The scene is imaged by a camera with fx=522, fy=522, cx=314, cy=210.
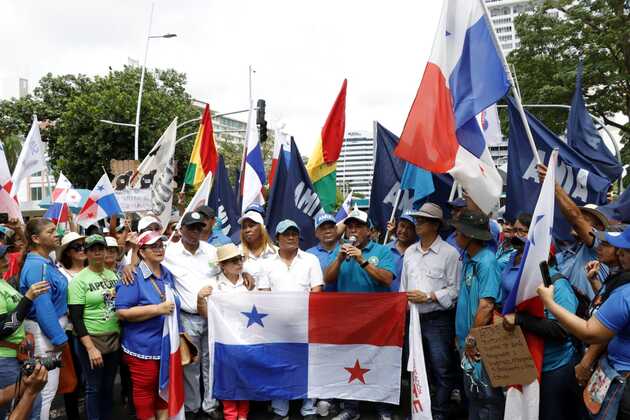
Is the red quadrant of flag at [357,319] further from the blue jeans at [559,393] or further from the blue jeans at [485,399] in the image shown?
the blue jeans at [559,393]

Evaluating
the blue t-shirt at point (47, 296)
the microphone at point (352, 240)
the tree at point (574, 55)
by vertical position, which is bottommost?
the blue t-shirt at point (47, 296)

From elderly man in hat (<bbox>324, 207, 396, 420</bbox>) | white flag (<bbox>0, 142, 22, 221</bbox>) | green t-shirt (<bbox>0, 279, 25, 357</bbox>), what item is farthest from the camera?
white flag (<bbox>0, 142, 22, 221</bbox>)

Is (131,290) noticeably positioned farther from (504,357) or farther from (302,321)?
(504,357)

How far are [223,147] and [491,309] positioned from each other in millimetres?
44462

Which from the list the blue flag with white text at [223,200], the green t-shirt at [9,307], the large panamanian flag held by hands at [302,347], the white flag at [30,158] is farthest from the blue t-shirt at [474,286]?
the white flag at [30,158]

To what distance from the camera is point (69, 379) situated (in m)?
4.79

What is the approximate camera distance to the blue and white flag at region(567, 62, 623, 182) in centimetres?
604

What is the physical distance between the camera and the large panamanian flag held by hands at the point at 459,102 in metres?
4.43

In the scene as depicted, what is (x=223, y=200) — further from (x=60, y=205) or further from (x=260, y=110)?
(x=260, y=110)

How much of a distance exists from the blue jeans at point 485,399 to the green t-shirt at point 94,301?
3090 millimetres

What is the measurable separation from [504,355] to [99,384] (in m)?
3.47

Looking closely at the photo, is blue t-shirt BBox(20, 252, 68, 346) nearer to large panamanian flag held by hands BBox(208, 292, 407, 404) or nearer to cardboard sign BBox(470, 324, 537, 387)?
large panamanian flag held by hands BBox(208, 292, 407, 404)

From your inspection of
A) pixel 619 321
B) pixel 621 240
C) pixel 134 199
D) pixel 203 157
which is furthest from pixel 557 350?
pixel 203 157

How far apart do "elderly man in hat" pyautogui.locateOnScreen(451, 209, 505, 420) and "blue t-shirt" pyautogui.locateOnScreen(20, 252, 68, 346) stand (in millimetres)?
3291
